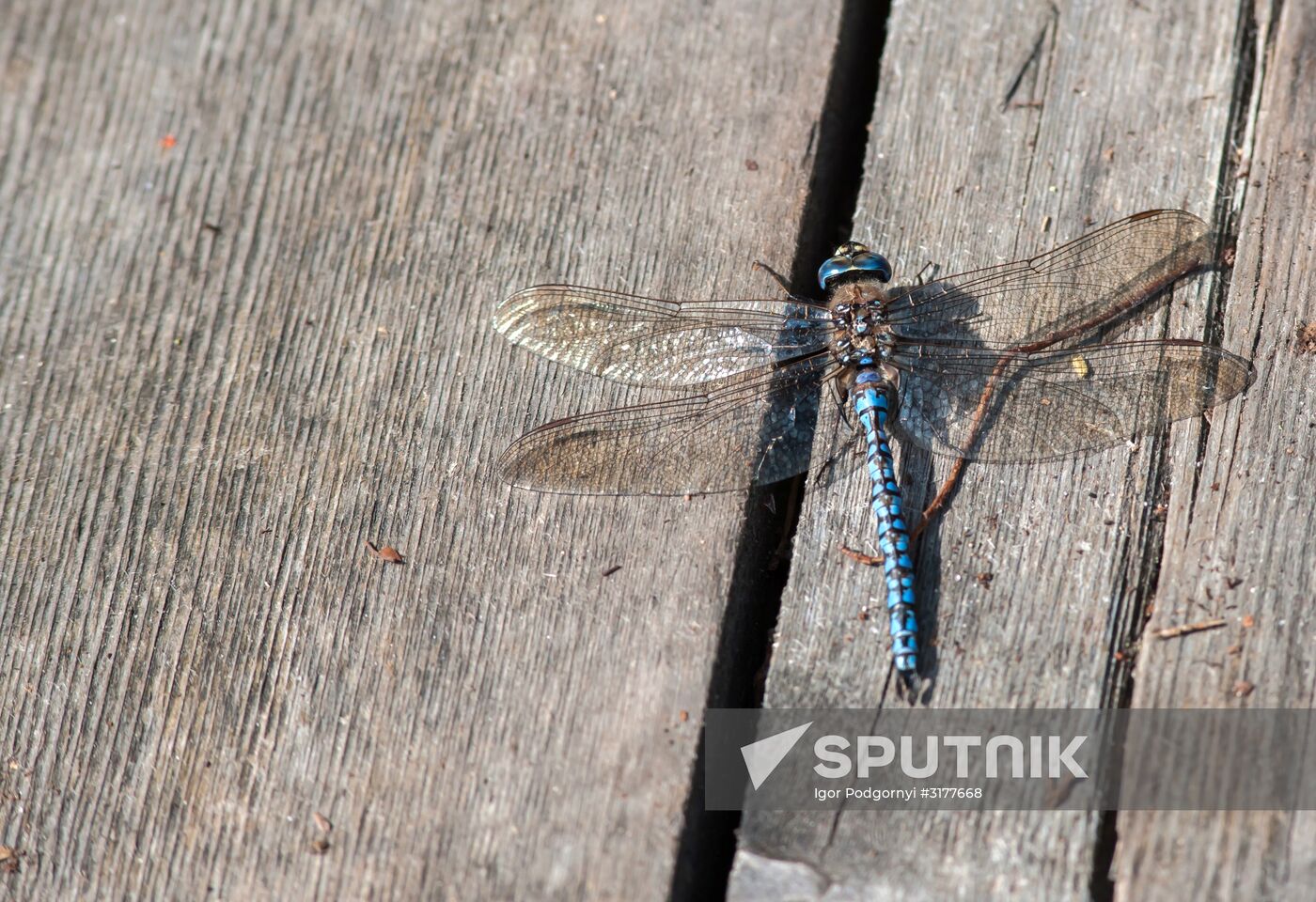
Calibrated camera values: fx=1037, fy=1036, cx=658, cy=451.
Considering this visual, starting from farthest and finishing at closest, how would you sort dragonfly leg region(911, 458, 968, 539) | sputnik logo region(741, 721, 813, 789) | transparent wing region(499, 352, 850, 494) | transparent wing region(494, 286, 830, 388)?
transparent wing region(494, 286, 830, 388) → transparent wing region(499, 352, 850, 494) → dragonfly leg region(911, 458, 968, 539) → sputnik logo region(741, 721, 813, 789)

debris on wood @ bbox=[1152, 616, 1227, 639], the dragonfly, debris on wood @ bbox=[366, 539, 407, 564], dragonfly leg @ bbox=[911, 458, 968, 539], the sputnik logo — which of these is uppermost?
the dragonfly

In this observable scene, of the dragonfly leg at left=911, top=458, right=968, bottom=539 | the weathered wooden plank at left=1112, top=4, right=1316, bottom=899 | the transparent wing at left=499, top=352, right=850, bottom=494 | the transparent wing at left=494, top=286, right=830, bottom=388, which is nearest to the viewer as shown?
the weathered wooden plank at left=1112, top=4, right=1316, bottom=899

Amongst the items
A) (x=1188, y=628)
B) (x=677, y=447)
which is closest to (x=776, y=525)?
(x=677, y=447)

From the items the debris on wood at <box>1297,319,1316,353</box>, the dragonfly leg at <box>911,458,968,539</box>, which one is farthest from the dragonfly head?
the debris on wood at <box>1297,319,1316,353</box>

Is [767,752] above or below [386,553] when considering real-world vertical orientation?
below

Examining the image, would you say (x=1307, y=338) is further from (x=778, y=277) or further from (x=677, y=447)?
(x=677, y=447)

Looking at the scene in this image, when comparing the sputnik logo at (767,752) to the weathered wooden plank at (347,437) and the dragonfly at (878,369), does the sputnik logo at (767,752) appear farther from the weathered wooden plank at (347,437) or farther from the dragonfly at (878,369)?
the dragonfly at (878,369)

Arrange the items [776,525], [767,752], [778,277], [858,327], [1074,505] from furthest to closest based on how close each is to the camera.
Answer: [858,327] < [778,277] < [776,525] < [1074,505] < [767,752]

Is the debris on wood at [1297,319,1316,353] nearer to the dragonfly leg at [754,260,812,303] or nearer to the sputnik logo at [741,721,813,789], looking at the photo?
the dragonfly leg at [754,260,812,303]

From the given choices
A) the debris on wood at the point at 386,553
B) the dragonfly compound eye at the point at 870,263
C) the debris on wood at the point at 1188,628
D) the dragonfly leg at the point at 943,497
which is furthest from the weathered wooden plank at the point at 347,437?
the debris on wood at the point at 1188,628
